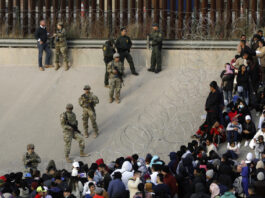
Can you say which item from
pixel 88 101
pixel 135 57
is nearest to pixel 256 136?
pixel 88 101

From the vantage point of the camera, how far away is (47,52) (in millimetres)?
27922

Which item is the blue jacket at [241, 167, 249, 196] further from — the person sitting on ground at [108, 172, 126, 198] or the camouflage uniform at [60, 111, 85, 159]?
the camouflage uniform at [60, 111, 85, 159]

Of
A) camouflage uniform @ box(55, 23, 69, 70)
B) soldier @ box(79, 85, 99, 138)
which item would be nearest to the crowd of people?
soldier @ box(79, 85, 99, 138)

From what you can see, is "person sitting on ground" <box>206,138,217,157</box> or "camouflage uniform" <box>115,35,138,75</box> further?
"camouflage uniform" <box>115,35,138,75</box>

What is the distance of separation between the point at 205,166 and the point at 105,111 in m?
5.90

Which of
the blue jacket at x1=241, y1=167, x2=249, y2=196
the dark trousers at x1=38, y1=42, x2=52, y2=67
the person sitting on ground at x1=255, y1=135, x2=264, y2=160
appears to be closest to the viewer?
the blue jacket at x1=241, y1=167, x2=249, y2=196

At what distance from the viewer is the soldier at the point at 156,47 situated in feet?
87.7

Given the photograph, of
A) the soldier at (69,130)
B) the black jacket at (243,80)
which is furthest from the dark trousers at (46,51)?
the black jacket at (243,80)

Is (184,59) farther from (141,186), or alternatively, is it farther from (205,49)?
(141,186)

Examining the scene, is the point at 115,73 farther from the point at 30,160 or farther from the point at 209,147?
the point at 30,160

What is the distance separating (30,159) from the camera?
22391mm

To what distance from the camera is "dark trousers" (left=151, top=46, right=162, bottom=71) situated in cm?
2688

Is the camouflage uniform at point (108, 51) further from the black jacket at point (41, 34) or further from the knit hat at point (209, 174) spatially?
the knit hat at point (209, 174)

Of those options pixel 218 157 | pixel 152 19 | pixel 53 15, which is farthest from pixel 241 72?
pixel 53 15
